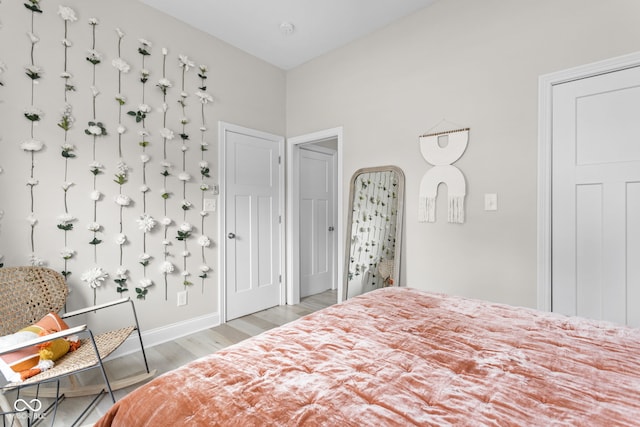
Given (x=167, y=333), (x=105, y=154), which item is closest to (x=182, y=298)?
(x=167, y=333)

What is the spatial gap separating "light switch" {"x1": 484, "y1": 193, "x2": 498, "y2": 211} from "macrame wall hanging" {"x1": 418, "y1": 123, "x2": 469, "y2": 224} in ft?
0.53

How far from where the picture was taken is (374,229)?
3.03m

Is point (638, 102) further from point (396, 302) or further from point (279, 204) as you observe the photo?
point (279, 204)

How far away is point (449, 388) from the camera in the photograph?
2.85 ft

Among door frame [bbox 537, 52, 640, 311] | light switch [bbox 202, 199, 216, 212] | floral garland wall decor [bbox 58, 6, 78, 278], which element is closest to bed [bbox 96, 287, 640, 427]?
door frame [bbox 537, 52, 640, 311]

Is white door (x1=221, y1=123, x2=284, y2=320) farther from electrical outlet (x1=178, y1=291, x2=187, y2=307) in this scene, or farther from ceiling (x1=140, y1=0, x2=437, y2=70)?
ceiling (x1=140, y1=0, x2=437, y2=70)

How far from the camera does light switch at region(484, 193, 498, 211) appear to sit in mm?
2268

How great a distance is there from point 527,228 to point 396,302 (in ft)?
3.90

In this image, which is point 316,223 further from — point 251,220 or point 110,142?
point 110,142

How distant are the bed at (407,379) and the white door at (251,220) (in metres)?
2.13

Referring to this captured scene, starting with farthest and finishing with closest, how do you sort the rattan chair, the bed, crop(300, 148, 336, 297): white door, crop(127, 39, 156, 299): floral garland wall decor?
1. crop(300, 148, 336, 297): white door
2. crop(127, 39, 156, 299): floral garland wall decor
3. the rattan chair
4. the bed

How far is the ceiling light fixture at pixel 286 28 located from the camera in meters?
2.84

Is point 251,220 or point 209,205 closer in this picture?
point 209,205

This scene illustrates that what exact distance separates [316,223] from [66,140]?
9.16ft
